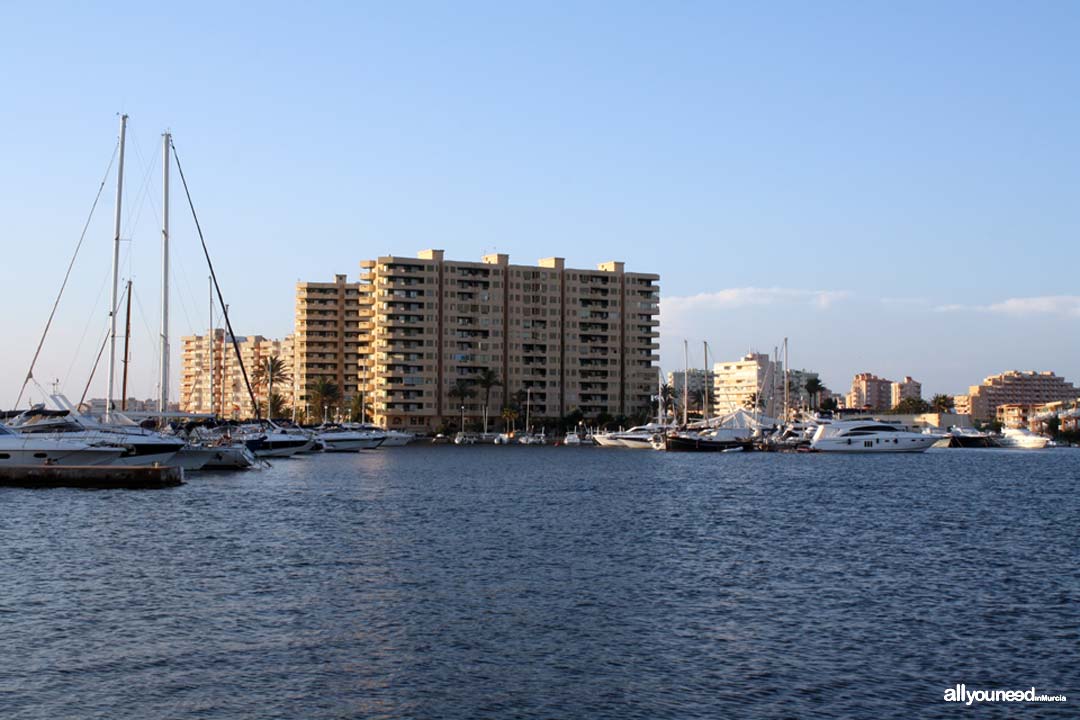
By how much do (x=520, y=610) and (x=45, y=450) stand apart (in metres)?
43.3

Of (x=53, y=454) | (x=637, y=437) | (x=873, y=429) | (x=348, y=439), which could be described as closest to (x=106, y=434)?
(x=53, y=454)

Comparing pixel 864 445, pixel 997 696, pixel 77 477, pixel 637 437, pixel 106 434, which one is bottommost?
pixel 997 696

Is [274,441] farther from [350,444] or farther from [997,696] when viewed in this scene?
[997,696]

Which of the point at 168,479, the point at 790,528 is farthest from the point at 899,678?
the point at 168,479

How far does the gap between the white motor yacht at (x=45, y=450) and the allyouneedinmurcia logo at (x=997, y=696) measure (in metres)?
52.6

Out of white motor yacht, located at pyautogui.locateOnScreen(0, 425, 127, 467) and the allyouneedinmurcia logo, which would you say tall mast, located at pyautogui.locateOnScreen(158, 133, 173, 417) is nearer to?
white motor yacht, located at pyautogui.locateOnScreen(0, 425, 127, 467)

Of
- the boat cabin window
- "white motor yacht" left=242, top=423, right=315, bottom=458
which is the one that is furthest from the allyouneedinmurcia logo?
the boat cabin window

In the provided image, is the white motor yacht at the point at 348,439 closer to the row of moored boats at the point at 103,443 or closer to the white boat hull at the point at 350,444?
the white boat hull at the point at 350,444

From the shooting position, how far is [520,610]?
91.7ft

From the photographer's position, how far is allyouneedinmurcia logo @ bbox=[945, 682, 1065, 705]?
66.7 feet

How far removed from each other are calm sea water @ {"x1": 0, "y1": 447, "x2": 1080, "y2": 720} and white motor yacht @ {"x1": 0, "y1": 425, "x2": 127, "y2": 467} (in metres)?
6.77

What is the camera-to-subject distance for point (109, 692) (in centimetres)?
2000

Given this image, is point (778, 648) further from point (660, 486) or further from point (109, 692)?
point (660, 486)

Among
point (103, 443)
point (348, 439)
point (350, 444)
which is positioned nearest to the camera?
point (103, 443)
